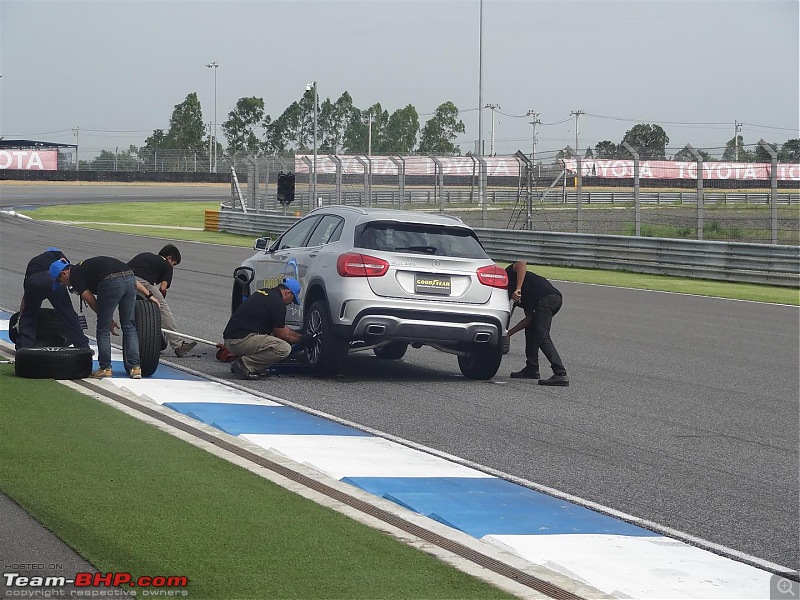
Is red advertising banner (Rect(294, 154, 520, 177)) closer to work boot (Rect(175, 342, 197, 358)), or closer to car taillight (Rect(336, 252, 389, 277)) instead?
work boot (Rect(175, 342, 197, 358))

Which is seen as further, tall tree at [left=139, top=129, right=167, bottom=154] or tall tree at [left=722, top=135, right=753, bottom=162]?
tall tree at [left=139, top=129, right=167, bottom=154]

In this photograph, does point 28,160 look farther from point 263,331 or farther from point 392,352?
point 263,331

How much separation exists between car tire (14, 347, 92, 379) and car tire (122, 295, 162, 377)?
0.65 metres

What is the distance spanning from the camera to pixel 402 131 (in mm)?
162875

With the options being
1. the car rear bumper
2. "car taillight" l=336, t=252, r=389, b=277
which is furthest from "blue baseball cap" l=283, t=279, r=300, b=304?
the car rear bumper

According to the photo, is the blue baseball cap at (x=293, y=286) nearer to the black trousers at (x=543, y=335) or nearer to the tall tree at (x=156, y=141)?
the black trousers at (x=543, y=335)

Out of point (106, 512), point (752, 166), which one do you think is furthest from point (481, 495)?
point (752, 166)

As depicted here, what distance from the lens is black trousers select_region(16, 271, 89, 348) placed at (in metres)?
10.8

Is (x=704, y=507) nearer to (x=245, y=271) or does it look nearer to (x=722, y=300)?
(x=245, y=271)

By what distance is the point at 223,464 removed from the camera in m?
7.21

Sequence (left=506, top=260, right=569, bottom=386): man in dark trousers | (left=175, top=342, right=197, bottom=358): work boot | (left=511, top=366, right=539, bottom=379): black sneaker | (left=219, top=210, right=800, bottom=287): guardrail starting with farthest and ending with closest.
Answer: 1. (left=219, top=210, right=800, bottom=287): guardrail
2. (left=175, top=342, right=197, bottom=358): work boot
3. (left=511, top=366, right=539, bottom=379): black sneaker
4. (left=506, top=260, right=569, bottom=386): man in dark trousers

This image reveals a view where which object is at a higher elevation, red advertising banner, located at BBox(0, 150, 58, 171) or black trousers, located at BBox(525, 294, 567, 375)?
red advertising banner, located at BBox(0, 150, 58, 171)
